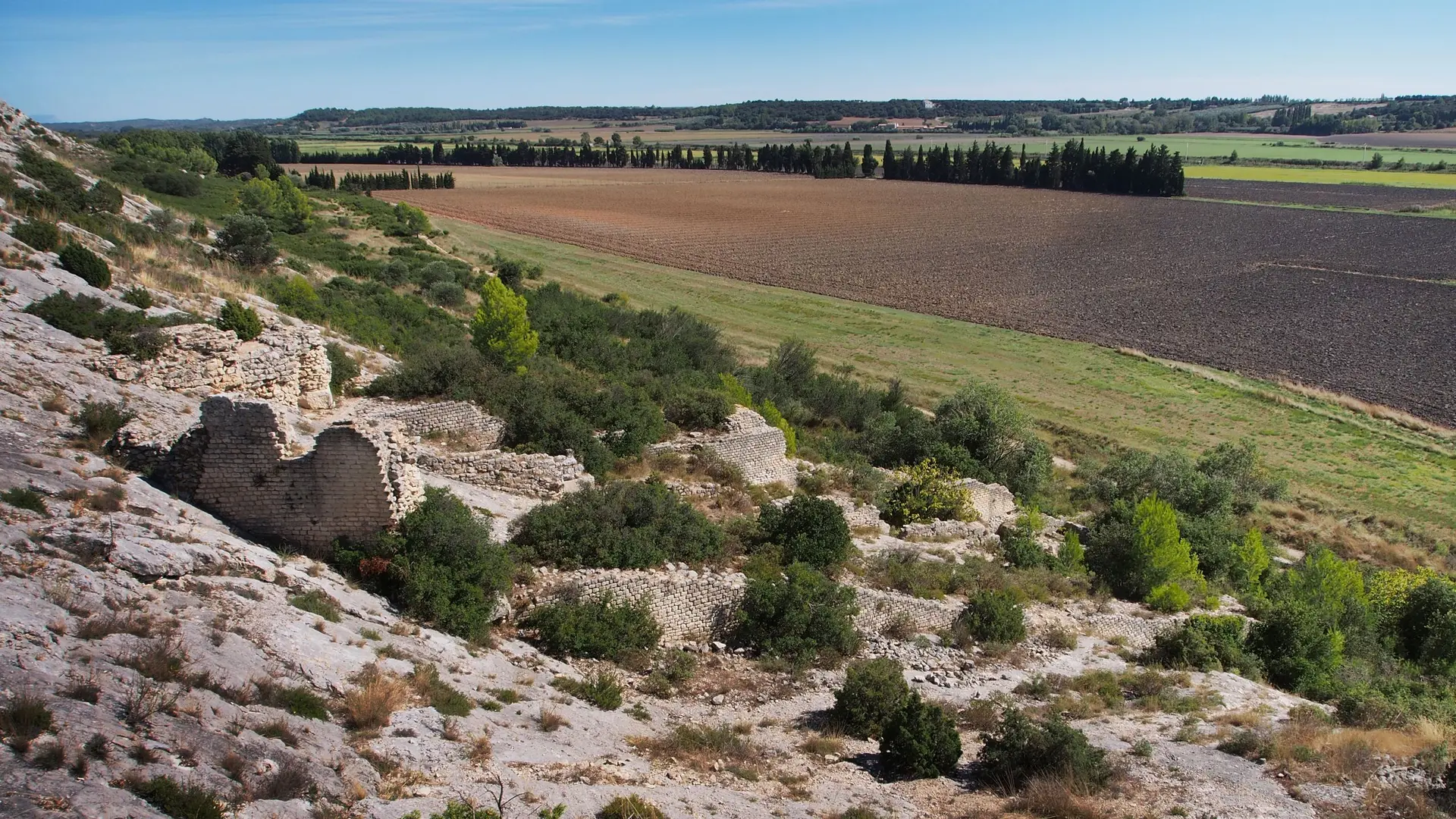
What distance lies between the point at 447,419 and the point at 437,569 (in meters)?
6.71

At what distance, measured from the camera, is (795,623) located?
15055mm

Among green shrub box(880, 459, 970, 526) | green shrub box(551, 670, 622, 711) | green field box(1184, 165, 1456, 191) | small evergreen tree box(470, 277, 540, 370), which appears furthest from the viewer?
green field box(1184, 165, 1456, 191)

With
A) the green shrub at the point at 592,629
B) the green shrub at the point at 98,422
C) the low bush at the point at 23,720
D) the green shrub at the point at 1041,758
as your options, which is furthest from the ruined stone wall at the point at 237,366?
the green shrub at the point at 1041,758

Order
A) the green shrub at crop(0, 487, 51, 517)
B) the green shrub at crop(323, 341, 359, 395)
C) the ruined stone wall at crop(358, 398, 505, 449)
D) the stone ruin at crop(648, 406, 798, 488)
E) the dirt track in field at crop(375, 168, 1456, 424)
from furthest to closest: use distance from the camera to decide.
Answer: the dirt track in field at crop(375, 168, 1456, 424) < the stone ruin at crop(648, 406, 798, 488) < the green shrub at crop(323, 341, 359, 395) < the ruined stone wall at crop(358, 398, 505, 449) < the green shrub at crop(0, 487, 51, 517)

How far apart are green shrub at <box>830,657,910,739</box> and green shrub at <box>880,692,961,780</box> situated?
1.96 feet

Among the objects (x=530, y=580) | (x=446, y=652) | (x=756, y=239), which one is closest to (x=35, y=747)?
(x=446, y=652)

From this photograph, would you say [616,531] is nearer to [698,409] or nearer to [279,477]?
[279,477]

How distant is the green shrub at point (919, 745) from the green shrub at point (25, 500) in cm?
1089

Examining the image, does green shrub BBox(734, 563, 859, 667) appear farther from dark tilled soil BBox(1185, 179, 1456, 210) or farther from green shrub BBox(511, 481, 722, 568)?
dark tilled soil BBox(1185, 179, 1456, 210)

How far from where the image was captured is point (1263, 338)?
49906 millimetres

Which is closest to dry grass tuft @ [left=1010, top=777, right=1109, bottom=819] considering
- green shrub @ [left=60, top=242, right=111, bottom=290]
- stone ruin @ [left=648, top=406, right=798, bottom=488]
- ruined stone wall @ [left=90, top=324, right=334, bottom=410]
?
stone ruin @ [left=648, top=406, right=798, bottom=488]

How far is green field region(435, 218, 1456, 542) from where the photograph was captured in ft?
102

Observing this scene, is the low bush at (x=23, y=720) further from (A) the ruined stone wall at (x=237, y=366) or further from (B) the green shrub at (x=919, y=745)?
(A) the ruined stone wall at (x=237, y=366)

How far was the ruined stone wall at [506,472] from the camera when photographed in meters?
17.6
